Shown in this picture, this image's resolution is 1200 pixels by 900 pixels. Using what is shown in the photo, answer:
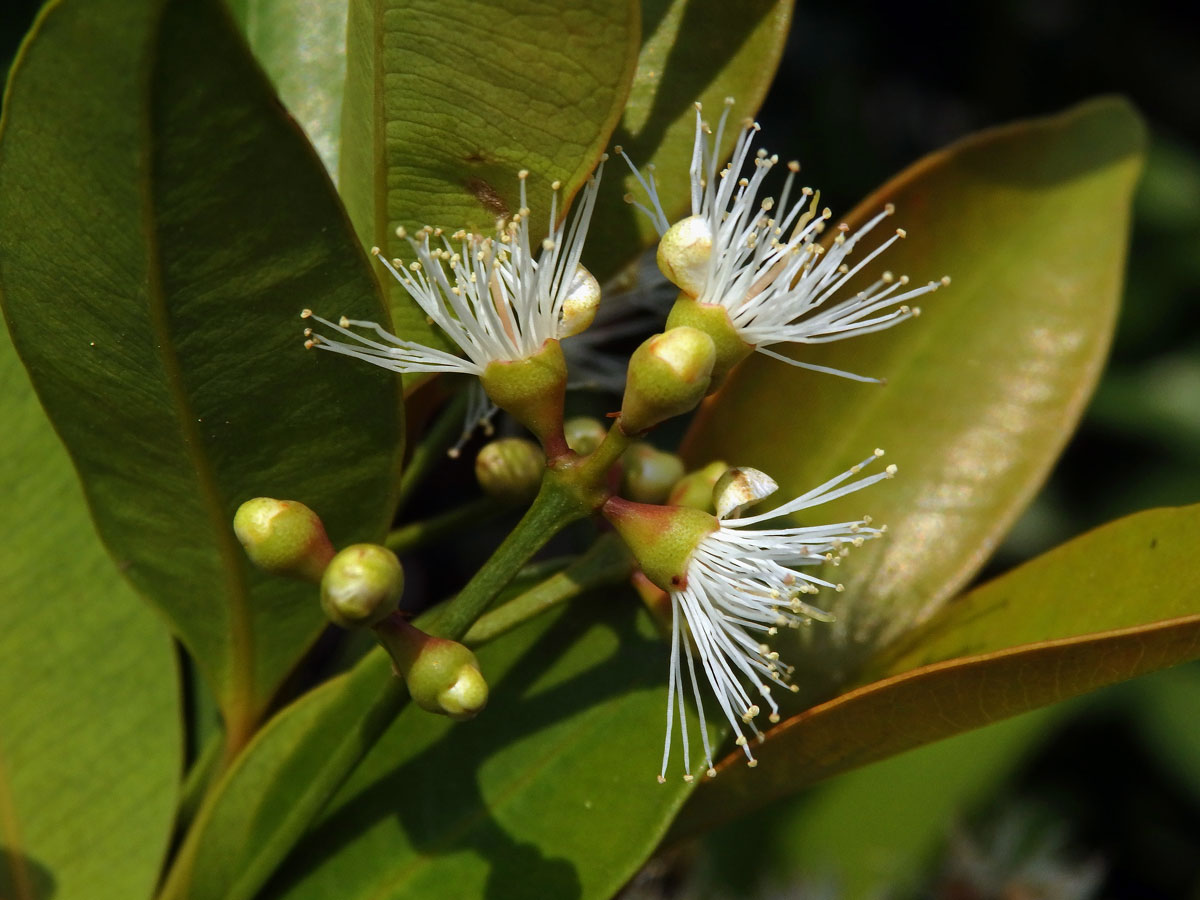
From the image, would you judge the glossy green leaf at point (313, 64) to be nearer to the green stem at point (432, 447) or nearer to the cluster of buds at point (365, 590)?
the green stem at point (432, 447)

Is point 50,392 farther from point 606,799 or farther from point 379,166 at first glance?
point 606,799

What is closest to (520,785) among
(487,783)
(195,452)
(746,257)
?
(487,783)

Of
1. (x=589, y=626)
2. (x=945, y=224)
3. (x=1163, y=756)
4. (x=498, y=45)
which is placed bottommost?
(x=1163, y=756)

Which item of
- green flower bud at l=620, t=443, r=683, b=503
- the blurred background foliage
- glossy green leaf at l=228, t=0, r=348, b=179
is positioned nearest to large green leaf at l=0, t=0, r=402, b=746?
green flower bud at l=620, t=443, r=683, b=503

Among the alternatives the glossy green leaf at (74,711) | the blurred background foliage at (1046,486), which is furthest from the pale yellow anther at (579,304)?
the blurred background foliage at (1046,486)

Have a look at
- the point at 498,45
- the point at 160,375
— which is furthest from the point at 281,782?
the point at 498,45
